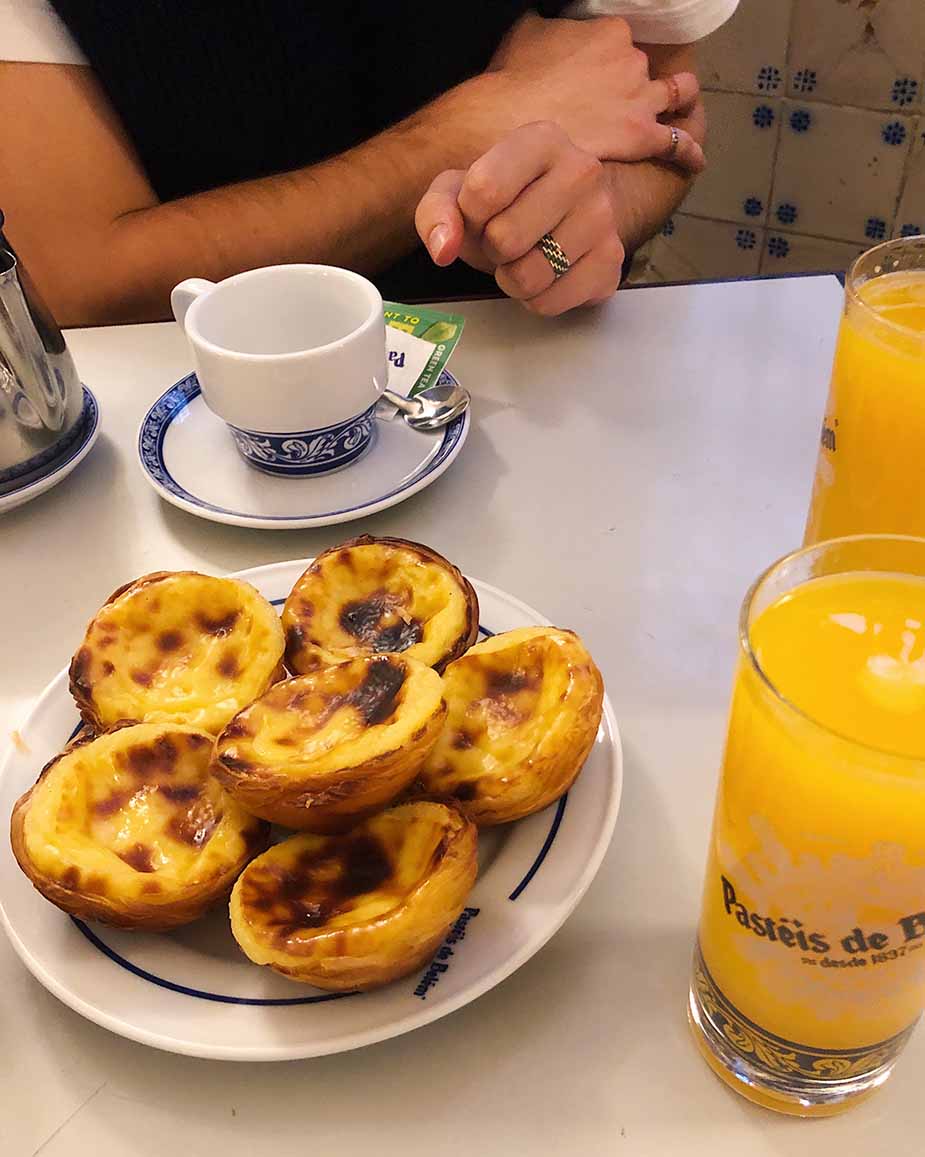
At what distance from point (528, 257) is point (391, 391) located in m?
0.23

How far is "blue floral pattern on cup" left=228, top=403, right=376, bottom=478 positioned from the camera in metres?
0.96

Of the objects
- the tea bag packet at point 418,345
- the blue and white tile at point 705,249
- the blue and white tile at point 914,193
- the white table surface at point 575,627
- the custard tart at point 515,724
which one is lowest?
the blue and white tile at point 705,249

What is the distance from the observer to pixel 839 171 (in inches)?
87.3

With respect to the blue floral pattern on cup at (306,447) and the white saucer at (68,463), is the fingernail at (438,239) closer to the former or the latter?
the blue floral pattern on cup at (306,447)

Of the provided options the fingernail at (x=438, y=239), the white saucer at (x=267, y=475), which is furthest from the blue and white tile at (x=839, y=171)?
the white saucer at (x=267, y=475)

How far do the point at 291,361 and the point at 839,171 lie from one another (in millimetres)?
1774

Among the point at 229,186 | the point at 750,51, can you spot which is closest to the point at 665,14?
the point at 229,186

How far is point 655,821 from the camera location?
682mm

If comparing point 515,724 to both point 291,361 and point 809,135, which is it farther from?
point 809,135

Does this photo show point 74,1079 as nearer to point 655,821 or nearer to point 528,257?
point 655,821

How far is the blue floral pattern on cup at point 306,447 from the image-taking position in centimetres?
96

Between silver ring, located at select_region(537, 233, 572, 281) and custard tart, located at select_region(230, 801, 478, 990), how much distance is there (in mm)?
762

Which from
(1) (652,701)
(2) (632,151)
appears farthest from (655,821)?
(2) (632,151)

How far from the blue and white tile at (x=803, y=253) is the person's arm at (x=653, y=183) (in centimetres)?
87
